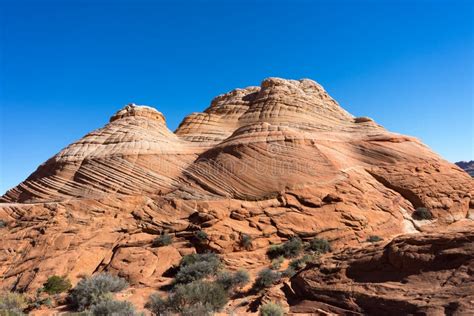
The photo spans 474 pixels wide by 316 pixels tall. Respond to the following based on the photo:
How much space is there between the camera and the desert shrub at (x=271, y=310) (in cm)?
789

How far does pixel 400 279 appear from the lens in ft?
22.8

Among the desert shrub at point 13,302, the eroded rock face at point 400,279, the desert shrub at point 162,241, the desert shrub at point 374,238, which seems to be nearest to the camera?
the eroded rock face at point 400,279

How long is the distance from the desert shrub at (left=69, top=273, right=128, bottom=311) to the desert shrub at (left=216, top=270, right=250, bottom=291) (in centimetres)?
384

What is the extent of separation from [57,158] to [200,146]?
1008 cm

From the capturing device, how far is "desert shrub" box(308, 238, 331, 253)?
14.7 metres

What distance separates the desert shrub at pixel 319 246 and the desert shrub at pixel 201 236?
189 inches

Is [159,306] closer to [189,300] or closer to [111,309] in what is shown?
[189,300]

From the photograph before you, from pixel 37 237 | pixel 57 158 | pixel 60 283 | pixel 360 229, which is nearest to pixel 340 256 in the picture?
pixel 360 229

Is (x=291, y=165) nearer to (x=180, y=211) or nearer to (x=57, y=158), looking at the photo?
(x=180, y=211)

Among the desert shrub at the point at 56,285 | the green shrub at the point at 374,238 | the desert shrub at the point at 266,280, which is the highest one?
the green shrub at the point at 374,238

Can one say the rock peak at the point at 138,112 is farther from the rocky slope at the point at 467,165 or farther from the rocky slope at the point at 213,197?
the rocky slope at the point at 467,165

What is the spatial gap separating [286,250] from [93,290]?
25.7 feet

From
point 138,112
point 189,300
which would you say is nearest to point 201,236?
point 189,300

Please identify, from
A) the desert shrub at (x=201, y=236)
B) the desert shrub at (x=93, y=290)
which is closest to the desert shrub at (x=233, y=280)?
the desert shrub at (x=201, y=236)
